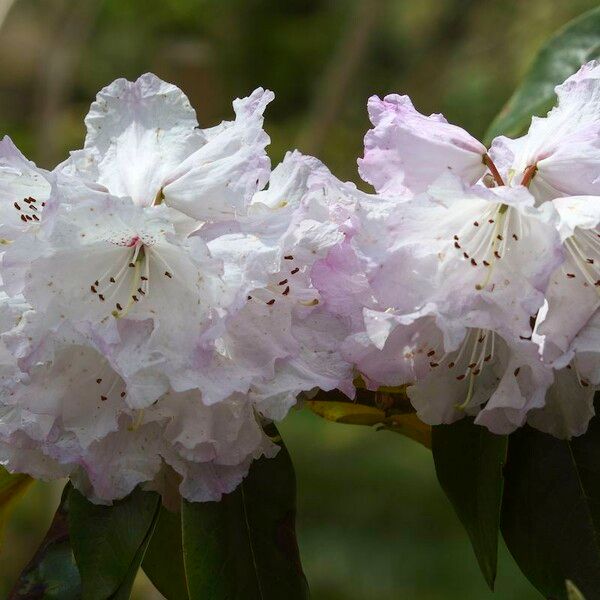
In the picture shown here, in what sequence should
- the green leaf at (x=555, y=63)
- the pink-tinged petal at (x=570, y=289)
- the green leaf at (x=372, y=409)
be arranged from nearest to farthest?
1. the pink-tinged petal at (x=570, y=289)
2. the green leaf at (x=372, y=409)
3. the green leaf at (x=555, y=63)

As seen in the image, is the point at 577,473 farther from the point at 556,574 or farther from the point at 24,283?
the point at 24,283

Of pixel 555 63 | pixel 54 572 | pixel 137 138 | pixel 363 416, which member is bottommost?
pixel 54 572

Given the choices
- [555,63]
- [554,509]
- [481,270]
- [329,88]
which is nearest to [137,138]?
[481,270]

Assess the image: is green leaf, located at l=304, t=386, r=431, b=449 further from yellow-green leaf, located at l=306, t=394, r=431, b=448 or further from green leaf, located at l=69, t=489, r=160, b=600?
green leaf, located at l=69, t=489, r=160, b=600

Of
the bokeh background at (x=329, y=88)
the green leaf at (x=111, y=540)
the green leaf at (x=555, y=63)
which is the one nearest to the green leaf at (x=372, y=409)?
the green leaf at (x=111, y=540)

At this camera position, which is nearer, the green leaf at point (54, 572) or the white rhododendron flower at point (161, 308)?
the white rhododendron flower at point (161, 308)

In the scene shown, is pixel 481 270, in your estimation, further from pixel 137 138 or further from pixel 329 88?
pixel 329 88

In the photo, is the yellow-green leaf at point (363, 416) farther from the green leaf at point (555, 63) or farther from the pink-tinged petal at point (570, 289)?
the green leaf at point (555, 63)
